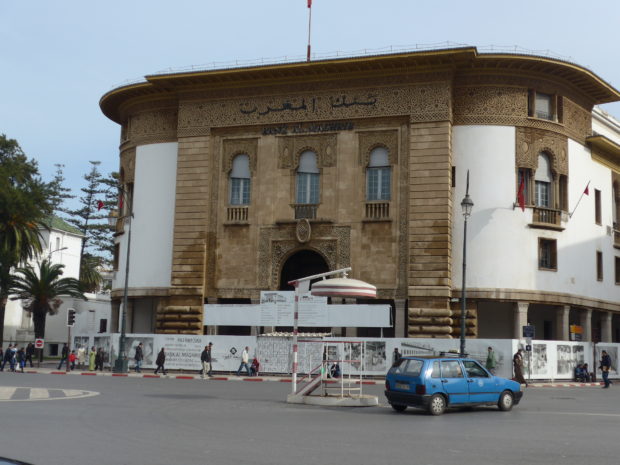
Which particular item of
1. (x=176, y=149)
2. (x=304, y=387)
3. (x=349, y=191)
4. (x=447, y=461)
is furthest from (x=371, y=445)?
(x=176, y=149)

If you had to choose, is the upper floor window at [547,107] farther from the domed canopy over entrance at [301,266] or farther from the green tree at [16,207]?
the green tree at [16,207]

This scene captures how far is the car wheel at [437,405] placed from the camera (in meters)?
19.0

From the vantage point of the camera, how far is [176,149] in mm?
43719

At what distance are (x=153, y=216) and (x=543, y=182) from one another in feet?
65.0

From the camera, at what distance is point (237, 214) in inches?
1649

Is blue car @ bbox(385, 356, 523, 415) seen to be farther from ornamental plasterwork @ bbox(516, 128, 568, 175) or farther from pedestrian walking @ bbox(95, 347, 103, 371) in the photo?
pedestrian walking @ bbox(95, 347, 103, 371)

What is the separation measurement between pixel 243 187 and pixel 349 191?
5.65 meters

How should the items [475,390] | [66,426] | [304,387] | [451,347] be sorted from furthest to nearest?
[451,347] < [304,387] < [475,390] < [66,426]

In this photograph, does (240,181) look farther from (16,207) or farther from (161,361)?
(16,207)

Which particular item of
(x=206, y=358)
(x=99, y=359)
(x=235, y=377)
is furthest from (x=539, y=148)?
(x=99, y=359)

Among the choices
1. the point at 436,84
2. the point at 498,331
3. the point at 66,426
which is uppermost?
the point at 436,84

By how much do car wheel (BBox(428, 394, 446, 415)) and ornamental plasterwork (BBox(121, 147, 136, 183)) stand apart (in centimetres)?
2981

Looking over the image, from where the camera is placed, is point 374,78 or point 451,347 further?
point 374,78

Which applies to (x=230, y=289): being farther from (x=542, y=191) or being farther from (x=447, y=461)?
(x=447, y=461)
